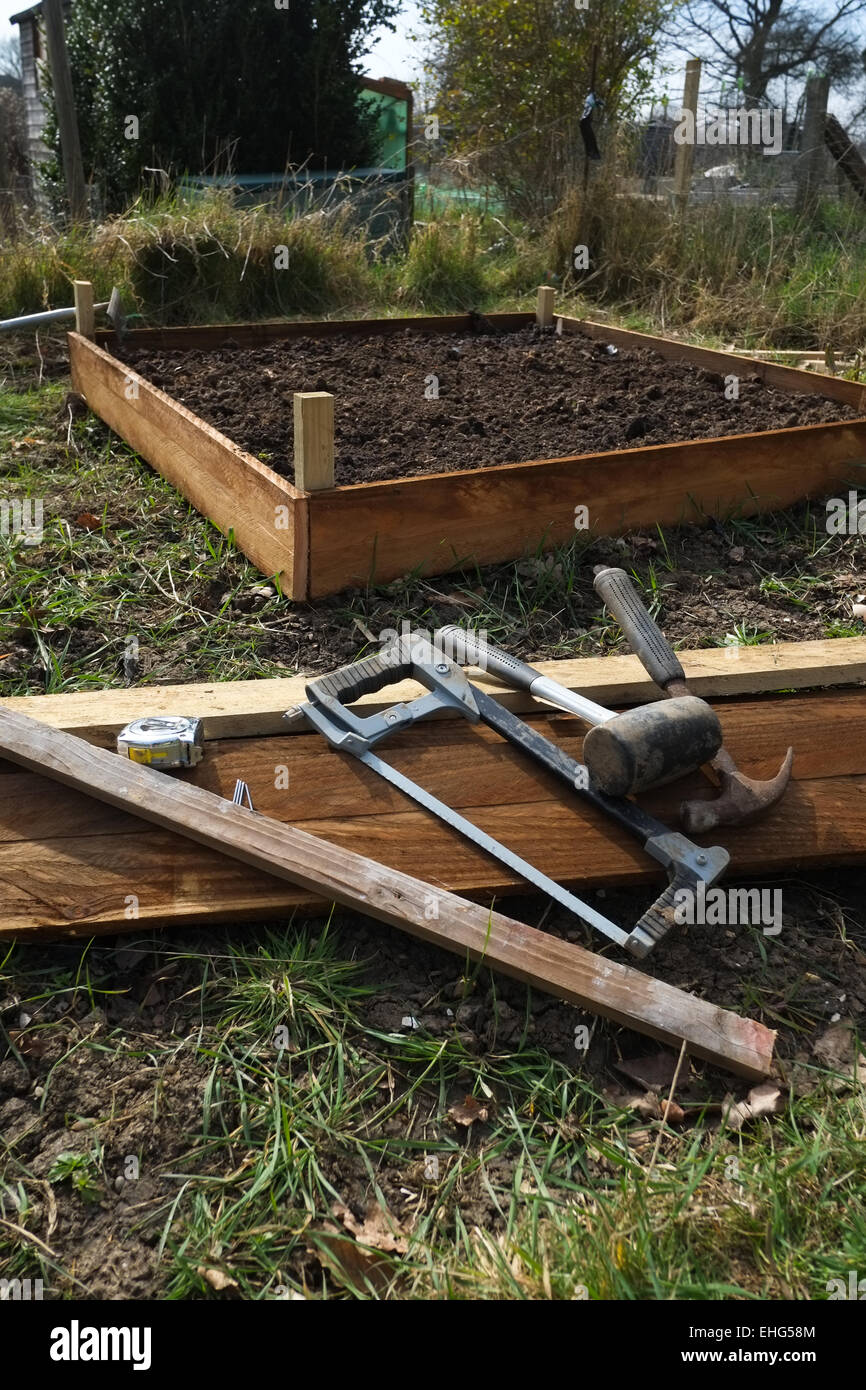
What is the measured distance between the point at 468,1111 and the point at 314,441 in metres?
1.95

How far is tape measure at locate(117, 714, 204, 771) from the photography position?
7.70 feet

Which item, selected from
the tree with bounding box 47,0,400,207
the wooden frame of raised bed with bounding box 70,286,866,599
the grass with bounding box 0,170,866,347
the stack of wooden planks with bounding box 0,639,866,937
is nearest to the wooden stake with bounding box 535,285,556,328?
the grass with bounding box 0,170,866,347

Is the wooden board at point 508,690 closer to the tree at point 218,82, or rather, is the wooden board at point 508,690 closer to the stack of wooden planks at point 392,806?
the stack of wooden planks at point 392,806

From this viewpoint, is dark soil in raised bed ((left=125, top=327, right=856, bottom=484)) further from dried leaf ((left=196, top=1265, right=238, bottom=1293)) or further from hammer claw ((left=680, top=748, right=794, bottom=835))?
dried leaf ((left=196, top=1265, right=238, bottom=1293))

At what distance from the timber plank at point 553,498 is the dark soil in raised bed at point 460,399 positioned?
0.29m

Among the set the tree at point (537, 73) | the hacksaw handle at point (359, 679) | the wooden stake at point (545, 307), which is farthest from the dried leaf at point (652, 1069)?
the tree at point (537, 73)

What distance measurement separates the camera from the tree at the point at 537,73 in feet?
34.1

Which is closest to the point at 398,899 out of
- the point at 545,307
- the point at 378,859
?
the point at 378,859

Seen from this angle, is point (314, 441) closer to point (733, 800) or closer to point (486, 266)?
point (733, 800)

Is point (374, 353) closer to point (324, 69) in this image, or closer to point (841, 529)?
point (841, 529)

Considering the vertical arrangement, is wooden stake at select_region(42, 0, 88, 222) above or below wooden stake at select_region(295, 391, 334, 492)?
above

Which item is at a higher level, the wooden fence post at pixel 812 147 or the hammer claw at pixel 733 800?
the wooden fence post at pixel 812 147

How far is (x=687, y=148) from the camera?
8781 mm

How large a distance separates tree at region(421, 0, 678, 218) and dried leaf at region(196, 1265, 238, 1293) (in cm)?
996
